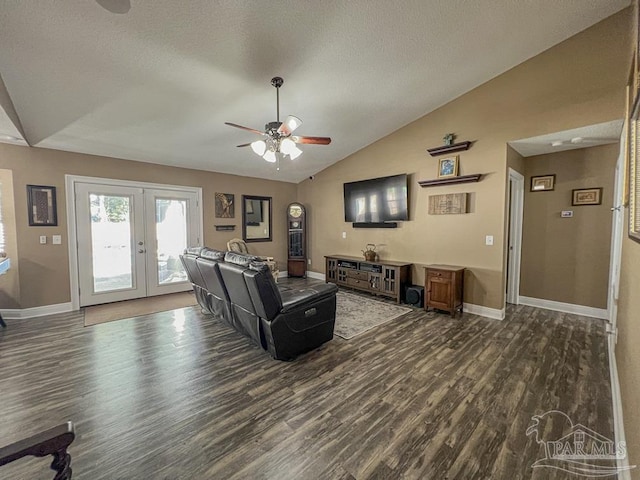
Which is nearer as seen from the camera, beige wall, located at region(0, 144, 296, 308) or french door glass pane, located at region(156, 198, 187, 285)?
beige wall, located at region(0, 144, 296, 308)

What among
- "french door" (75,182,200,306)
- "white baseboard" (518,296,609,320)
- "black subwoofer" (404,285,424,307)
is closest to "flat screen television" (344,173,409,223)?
"black subwoofer" (404,285,424,307)

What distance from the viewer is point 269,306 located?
2543 millimetres

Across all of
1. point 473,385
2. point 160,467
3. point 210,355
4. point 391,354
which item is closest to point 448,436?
point 473,385

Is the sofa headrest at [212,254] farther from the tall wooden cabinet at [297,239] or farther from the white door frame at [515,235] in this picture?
the white door frame at [515,235]

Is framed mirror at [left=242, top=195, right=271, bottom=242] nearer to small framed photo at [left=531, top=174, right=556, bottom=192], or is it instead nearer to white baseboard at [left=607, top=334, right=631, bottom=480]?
small framed photo at [left=531, top=174, right=556, bottom=192]

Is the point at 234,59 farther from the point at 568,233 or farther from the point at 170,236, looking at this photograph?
the point at 568,233

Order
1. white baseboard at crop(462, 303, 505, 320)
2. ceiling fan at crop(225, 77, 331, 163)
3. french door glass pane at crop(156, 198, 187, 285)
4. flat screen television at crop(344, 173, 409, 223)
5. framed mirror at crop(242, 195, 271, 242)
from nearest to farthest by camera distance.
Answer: ceiling fan at crop(225, 77, 331, 163), white baseboard at crop(462, 303, 505, 320), flat screen television at crop(344, 173, 409, 223), french door glass pane at crop(156, 198, 187, 285), framed mirror at crop(242, 195, 271, 242)

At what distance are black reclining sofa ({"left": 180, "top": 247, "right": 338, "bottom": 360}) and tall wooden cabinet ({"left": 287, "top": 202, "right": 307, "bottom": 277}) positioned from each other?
3664 mm

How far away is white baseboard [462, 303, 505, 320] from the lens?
3865 mm

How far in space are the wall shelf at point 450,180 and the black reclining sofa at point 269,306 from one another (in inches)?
107

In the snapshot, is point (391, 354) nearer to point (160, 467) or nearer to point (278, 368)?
point (278, 368)

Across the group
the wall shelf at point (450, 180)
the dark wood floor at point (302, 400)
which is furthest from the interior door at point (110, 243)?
the wall shelf at point (450, 180)

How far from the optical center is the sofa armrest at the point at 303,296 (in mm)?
2648

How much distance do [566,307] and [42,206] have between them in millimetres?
8232
